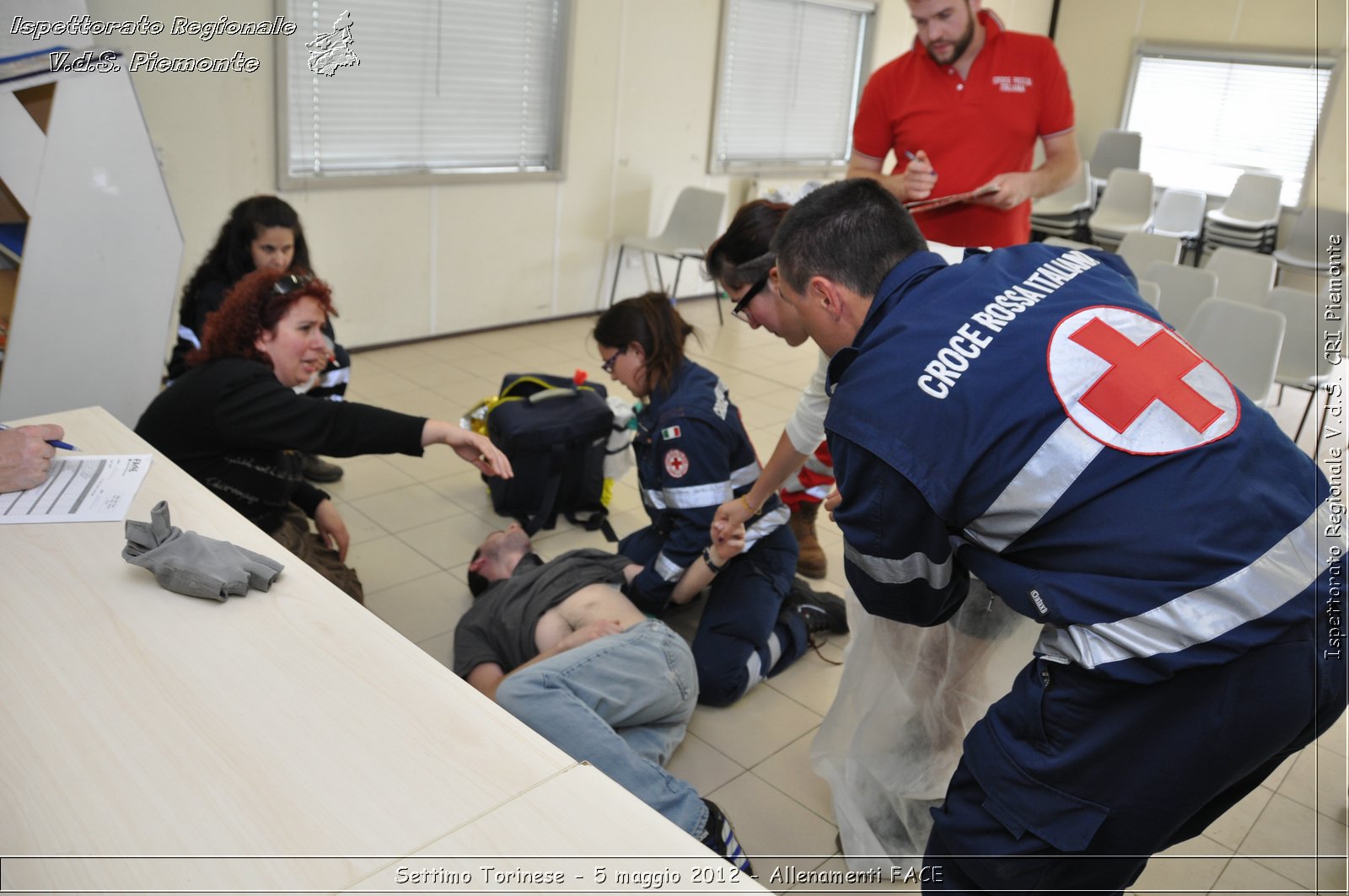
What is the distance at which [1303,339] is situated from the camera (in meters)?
4.36

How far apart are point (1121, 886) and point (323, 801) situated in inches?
45.7

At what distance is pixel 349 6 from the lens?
4.58 meters

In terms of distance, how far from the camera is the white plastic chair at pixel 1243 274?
191 inches

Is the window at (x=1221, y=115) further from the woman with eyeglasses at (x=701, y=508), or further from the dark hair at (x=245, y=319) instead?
the dark hair at (x=245, y=319)

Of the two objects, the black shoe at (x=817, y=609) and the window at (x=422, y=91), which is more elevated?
the window at (x=422, y=91)

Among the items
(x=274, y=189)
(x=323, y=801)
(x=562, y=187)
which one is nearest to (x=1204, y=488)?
(x=323, y=801)

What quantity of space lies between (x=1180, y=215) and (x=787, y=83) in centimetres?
329

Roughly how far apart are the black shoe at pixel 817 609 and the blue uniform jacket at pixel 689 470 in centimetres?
33

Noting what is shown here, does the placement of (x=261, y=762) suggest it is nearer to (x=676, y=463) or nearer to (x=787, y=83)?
(x=676, y=463)

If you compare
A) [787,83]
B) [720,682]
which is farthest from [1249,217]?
[720,682]

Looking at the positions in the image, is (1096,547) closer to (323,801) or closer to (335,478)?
(323,801)

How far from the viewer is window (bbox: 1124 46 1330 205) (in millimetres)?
8047

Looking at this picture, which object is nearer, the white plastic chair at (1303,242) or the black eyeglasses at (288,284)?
the black eyeglasses at (288,284)

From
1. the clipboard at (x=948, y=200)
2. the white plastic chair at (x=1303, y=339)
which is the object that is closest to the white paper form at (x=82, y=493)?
the clipboard at (x=948, y=200)
